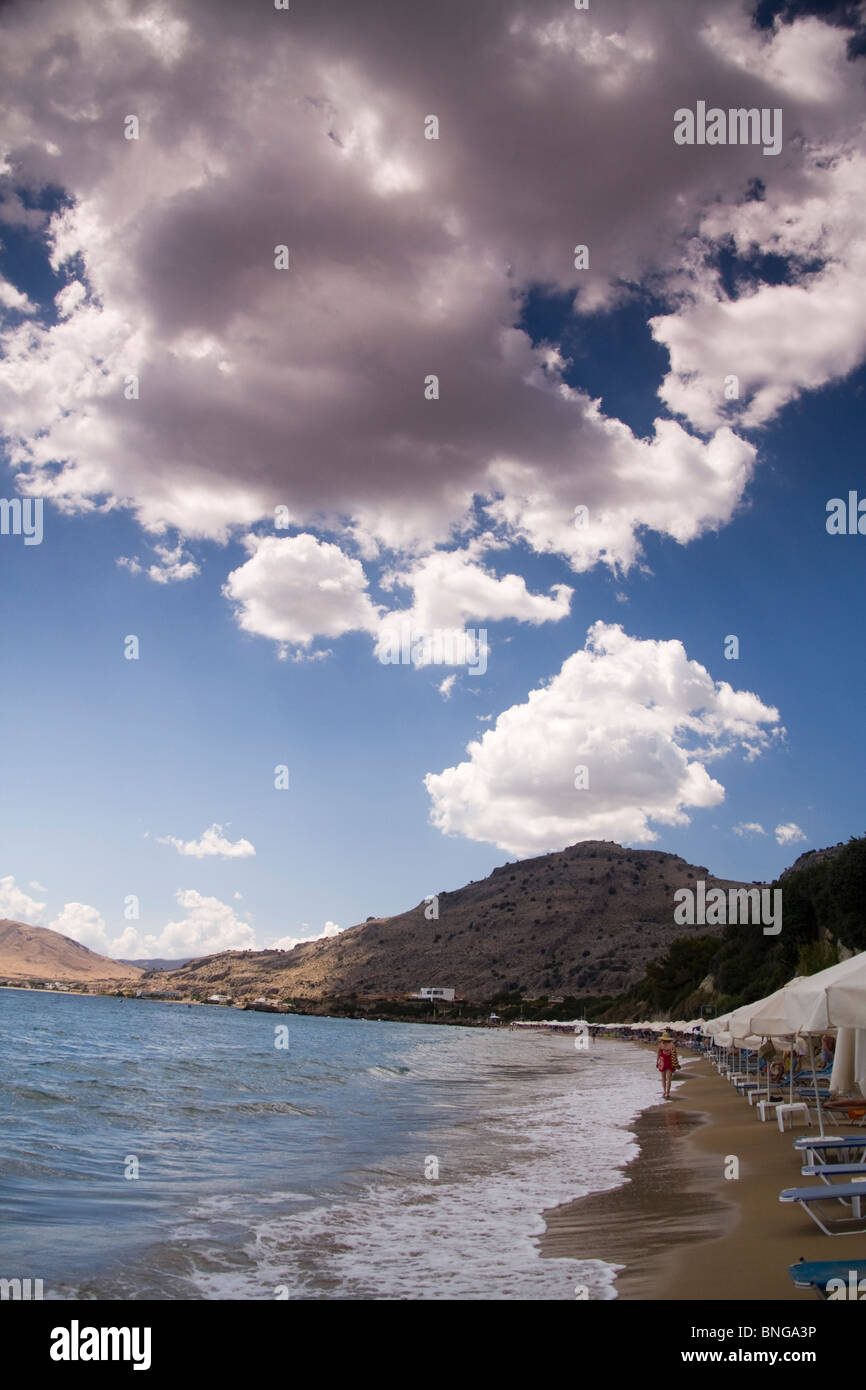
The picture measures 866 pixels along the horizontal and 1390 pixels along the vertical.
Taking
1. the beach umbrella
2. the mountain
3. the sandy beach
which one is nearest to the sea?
the sandy beach

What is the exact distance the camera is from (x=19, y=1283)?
7836 millimetres

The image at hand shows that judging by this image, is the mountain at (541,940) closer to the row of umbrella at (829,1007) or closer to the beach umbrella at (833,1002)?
the row of umbrella at (829,1007)

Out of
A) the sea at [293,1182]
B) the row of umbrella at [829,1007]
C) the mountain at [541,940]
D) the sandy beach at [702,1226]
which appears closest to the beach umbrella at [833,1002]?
the row of umbrella at [829,1007]

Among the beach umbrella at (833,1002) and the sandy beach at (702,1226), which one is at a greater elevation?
the beach umbrella at (833,1002)

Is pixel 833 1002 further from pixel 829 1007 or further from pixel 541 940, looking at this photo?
pixel 541 940

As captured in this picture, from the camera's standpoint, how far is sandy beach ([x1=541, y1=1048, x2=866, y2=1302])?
23.6ft

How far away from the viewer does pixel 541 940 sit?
525 ft

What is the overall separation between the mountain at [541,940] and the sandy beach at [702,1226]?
118093 mm

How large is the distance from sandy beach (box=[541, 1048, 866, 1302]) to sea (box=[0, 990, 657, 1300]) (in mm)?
397

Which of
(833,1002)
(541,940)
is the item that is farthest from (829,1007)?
(541,940)

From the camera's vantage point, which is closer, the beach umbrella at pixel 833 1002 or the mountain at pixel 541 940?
the beach umbrella at pixel 833 1002

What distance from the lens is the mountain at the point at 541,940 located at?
144m
